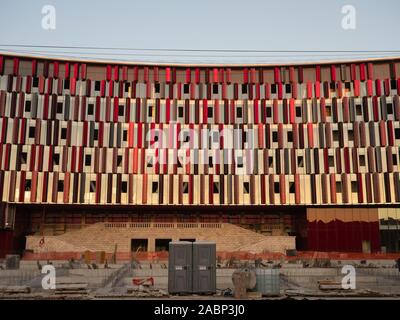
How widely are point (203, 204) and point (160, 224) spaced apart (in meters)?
6.31

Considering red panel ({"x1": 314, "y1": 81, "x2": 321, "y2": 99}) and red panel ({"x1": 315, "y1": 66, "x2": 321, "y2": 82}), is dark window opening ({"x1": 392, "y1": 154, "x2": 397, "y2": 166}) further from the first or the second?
red panel ({"x1": 315, "y1": 66, "x2": 321, "y2": 82})

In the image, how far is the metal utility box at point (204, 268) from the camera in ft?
70.6

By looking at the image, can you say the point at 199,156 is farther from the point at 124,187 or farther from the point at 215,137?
the point at 124,187

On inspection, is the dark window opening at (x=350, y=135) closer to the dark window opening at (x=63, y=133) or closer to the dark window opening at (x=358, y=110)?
the dark window opening at (x=358, y=110)

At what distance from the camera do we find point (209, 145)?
5806 centimetres

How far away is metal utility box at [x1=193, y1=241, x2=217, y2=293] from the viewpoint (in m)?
21.5

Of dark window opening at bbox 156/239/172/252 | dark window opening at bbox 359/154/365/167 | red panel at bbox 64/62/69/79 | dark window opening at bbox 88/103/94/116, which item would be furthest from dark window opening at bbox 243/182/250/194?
red panel at bbox 64/62/69/79

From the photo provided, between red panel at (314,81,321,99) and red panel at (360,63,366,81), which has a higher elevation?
red panel at (360,63,366,81)

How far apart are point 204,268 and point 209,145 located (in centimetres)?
3708

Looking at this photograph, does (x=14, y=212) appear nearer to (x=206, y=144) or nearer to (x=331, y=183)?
(x=206, y=144)

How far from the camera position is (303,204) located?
55438 millimetres

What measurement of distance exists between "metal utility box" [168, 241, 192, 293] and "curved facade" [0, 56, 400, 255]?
33.8 metres

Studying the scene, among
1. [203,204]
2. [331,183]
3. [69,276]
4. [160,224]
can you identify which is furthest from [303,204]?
[69,276]

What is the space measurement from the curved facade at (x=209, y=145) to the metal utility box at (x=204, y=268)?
33.9 m
